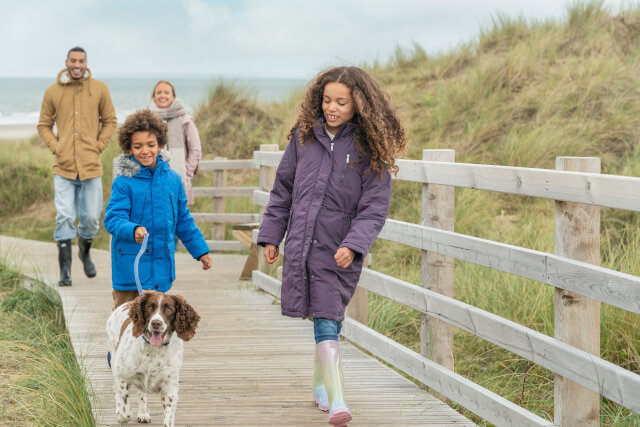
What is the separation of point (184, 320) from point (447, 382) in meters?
1.52

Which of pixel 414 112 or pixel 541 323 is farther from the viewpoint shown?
pixel 414 112

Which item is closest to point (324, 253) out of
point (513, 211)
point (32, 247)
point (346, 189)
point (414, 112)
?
point (346, 189)

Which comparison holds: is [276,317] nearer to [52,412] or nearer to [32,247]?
[52,412]

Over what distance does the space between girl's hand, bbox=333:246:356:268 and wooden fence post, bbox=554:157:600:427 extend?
95cm

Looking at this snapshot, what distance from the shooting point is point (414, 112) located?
15.4 metres

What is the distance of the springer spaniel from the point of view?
13.4ft

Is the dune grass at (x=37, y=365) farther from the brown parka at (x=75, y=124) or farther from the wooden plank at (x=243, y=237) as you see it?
the wooden plank at (x=243, y=237)

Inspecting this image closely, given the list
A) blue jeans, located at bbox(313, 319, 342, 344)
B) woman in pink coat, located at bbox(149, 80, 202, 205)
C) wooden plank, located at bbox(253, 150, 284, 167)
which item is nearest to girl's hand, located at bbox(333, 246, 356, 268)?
blue jeans, located at bbox(313, 319, 342, 344)

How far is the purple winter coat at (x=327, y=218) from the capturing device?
162 inches

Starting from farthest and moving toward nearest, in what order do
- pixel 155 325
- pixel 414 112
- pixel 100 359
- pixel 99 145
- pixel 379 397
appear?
pixel 414 112 → pixel 99 145 → pixel 100 359 → pixel 379 397 → pixel 155 325

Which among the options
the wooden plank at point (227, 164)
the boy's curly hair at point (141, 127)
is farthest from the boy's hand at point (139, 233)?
the wooden plank at point (227, 164)

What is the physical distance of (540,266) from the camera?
3840mm

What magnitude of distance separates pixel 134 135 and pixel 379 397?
209 centimetres

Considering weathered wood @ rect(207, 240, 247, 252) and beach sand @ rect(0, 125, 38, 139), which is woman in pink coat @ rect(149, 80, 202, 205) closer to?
weathered wood @ rect(207, 240, 247, 252)
